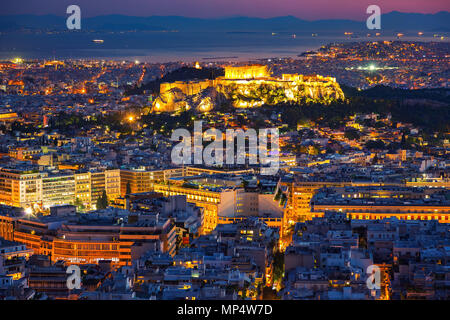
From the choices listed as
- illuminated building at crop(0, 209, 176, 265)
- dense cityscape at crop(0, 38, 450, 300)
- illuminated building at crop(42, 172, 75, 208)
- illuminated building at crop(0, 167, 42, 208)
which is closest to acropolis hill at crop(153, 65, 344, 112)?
dense cityscape at crop(0, 38, 450, 300)

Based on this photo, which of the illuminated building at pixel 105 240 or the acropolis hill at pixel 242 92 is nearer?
the illuminated building at pixel 105 240

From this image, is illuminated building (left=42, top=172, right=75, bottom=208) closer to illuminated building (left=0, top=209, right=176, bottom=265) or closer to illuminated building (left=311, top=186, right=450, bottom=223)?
illuminated building (left=311, top=186, right=450, bottom=223)

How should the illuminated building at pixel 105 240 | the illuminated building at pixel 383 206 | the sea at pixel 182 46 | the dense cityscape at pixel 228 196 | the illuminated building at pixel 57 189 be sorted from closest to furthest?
the dense cityscape at pixel 228 196
the illuminated building at pixel 105 240
the illuminated building at pixel 383 206
the illuminated building at pixel 57 189
the sea at pixel 182 46

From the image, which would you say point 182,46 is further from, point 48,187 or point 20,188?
point 20,188

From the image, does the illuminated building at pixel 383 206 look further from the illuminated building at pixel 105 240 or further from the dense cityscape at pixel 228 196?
the illuminated building at pixel 105 240

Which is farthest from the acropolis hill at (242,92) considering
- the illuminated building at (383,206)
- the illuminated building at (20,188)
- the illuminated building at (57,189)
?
the illuminated building at (383,206)
